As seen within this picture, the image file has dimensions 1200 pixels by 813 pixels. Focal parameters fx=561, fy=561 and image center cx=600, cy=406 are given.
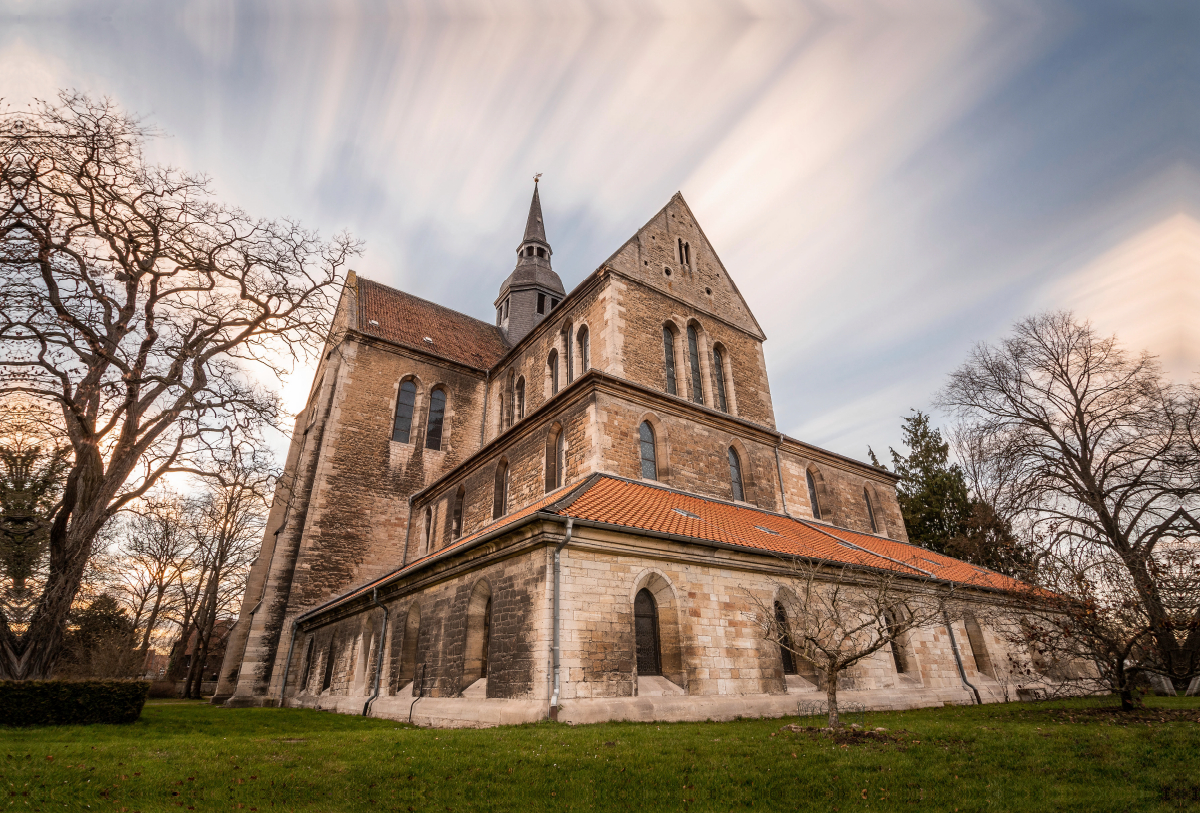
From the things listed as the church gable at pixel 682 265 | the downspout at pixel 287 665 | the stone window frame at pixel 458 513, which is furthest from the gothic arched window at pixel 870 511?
the downspout at pixel 287 665

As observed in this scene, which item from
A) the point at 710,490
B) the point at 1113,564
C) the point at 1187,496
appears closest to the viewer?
the point at 1113,564

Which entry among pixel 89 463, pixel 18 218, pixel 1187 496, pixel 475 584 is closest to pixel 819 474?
pixel 1187 496

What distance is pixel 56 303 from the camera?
380 inches

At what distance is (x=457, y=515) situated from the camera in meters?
19.0

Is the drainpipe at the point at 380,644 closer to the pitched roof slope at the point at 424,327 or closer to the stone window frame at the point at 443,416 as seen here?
the stone window frame at the point at 443,416

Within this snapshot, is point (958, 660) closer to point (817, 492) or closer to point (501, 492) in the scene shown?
point (817, 492)

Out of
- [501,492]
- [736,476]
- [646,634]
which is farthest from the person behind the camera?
[501,492]

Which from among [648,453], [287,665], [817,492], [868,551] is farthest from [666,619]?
[287,665]

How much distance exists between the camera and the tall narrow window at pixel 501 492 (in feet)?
55.1

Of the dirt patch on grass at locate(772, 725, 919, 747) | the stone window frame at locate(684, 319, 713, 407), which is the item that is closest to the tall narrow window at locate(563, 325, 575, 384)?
the stone window frame at locate(684, 319, 713, 407)

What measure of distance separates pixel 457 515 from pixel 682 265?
11.8 m

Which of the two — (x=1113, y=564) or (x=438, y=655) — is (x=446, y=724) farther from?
(x=1113, y=564)

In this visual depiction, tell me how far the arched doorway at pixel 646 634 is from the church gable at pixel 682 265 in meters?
11.0

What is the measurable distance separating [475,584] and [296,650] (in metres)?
10.7
